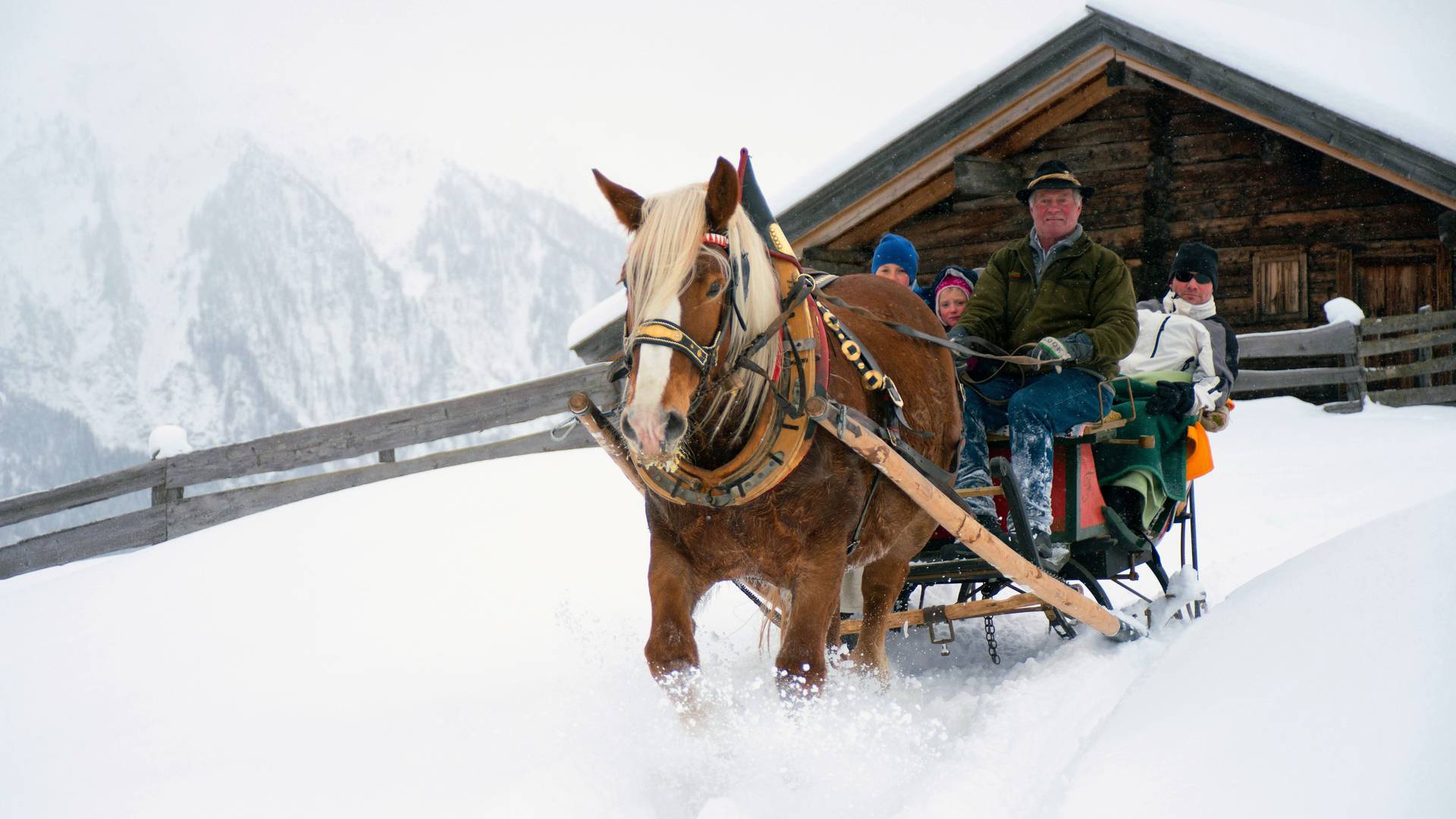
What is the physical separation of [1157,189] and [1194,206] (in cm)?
51

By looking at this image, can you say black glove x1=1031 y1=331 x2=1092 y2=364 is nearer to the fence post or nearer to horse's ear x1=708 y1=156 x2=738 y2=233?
horse's ear x1=708 y1=156 x2=738 y2=233

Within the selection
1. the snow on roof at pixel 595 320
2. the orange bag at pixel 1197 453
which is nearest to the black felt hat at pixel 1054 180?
the orange bag at pixel 1197 453

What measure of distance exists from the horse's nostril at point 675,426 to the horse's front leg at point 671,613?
620 millimetres

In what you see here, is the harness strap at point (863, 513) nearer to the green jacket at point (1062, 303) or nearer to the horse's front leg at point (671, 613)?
the horse's front leg at point (671, 613)

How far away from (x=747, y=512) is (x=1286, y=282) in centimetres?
927

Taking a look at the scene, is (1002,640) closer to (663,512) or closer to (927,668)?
(927,668)

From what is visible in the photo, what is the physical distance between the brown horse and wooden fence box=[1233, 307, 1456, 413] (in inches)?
311

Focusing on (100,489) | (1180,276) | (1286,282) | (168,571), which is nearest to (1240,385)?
(1286,282)

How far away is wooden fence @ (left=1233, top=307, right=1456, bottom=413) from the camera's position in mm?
9383

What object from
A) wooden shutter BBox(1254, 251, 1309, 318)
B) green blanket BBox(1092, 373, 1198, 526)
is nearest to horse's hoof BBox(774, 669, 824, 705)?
green blanket BBox(1092, 373, 1198, 526)

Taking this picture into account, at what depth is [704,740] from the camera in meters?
2.61

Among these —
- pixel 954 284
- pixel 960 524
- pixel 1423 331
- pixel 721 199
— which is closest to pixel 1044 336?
pixel 954 284

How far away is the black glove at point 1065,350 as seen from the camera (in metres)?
3.40

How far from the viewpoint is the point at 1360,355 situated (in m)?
9.49
